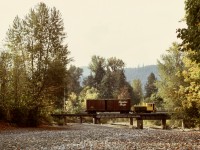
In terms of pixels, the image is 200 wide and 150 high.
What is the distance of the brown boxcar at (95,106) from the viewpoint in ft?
210

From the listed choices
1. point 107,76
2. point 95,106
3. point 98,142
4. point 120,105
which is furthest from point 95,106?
point 107,76

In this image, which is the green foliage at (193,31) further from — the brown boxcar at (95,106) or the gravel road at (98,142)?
the brown boxcar at (95,106)

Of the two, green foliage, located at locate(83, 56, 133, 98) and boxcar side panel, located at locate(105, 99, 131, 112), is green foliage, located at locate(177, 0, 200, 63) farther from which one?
green foliage, located at locate(83, 56, 133, 98)

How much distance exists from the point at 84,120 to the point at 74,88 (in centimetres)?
6168

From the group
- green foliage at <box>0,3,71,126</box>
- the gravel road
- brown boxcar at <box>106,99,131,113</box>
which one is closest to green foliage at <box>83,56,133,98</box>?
brown boxcar at <box>106,99,131,113</box>

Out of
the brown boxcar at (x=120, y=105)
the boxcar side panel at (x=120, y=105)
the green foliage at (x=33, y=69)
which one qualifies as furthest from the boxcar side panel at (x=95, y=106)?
the green foliage at (x=33, y=69)

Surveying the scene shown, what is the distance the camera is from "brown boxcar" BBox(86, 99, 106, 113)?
63.9 m

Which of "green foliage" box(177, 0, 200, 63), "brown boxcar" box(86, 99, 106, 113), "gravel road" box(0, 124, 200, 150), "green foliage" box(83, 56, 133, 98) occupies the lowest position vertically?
"gravel road" box(0, 124, 200, 150)

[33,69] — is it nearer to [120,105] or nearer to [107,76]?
[120,105]

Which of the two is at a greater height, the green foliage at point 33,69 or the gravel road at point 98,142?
the green foliage at point 33,69

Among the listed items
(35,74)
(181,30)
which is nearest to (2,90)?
(35,74)

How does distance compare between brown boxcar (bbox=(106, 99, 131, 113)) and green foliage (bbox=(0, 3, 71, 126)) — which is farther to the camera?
brown boxcar (bbox=(106, 99, 131, 113))

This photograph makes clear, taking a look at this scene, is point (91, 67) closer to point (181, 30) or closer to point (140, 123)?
point (140, 123)

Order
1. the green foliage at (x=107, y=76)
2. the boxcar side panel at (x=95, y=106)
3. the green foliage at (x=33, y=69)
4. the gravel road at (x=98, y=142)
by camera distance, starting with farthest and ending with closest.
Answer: the green foliage at (x=107, y=76) < the boxcar side panel at (x=95, y=106) < the green foliage at (x=33, y=69) < the gravel road at (x=98, y=142)
